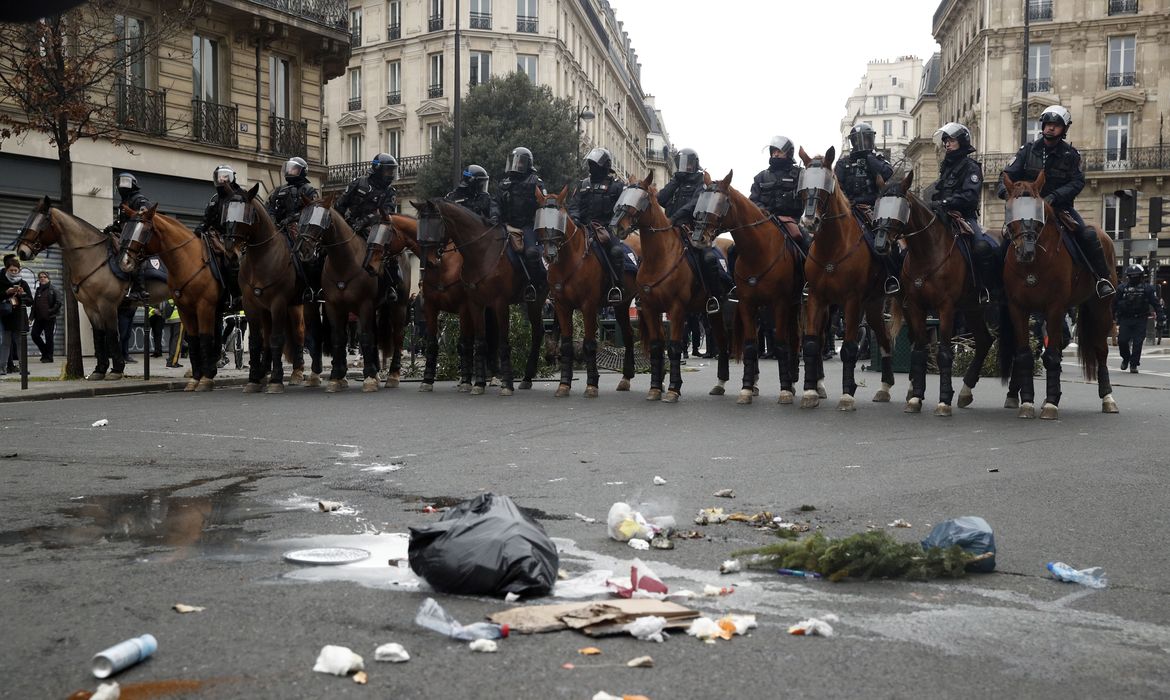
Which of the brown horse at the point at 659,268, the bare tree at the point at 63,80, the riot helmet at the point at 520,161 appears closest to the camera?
the brown horse at the point at 659,268

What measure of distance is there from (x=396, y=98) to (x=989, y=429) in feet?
183

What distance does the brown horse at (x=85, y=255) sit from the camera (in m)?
17.5

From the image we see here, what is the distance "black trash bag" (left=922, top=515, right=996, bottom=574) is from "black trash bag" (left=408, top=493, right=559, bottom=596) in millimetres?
1810

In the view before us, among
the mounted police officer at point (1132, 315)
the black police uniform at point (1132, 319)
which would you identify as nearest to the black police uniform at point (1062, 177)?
the mounted police officer at point (1132, 315)

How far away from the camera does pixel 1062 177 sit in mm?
12711

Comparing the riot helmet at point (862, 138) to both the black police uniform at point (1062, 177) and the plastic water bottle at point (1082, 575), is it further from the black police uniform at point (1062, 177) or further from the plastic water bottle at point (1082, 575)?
the plastic water bottle at point (1082, 575)

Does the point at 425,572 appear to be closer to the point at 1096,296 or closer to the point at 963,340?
the point at 1096,296

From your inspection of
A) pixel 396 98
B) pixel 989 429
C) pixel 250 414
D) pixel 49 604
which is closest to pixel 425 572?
pixel 49 604

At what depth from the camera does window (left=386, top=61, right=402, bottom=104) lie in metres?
63.7

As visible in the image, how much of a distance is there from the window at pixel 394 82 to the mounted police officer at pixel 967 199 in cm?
5287

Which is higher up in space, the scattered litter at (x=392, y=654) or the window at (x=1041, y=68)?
the window at (x=1041, y=68)

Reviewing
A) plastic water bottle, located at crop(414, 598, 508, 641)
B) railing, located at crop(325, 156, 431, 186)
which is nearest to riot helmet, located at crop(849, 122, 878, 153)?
plastic water bottle, located at crop(414, 598, 508, 641)

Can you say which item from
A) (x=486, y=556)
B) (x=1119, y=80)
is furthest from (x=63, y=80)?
(x=1119, y=80)

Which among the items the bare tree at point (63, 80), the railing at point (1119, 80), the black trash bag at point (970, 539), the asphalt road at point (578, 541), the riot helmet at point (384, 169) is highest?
the railing at point (1119, 80)
